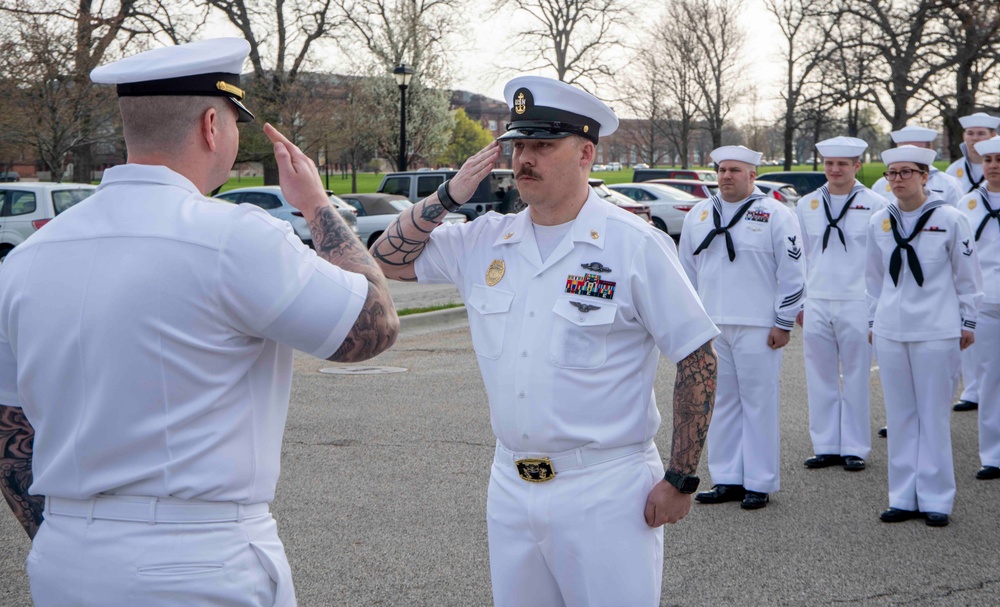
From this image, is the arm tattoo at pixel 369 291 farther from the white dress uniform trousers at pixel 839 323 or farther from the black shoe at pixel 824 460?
the white dress uniform trousers at pixel 839 323

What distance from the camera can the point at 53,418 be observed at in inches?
86.4

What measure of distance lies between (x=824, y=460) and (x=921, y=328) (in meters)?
1.50

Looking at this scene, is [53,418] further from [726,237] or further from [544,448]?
[726,237]

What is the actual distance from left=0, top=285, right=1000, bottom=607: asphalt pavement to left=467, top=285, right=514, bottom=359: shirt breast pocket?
179cm

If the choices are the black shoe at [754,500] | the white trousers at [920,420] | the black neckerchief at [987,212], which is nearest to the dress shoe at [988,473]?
the white trousers at [920,420]

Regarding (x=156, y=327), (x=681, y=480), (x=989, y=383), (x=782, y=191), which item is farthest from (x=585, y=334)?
(x=782, y=191)

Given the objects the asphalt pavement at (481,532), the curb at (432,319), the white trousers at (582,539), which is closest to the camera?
the white trousers at (582,539)

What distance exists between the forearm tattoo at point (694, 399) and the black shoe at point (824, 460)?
4.29 metres

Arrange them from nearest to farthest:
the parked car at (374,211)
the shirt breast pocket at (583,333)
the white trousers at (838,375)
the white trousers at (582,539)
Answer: the white trousers at (582,539)
the shirt breast pocket at (583,333)
the white trousers at (838,375)
the parked car at (374,211)

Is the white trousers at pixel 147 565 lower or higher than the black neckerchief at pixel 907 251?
lower

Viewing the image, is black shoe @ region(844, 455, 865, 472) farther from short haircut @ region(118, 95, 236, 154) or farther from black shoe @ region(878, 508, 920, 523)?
short haircut @ region(118, 95, 236, 154)

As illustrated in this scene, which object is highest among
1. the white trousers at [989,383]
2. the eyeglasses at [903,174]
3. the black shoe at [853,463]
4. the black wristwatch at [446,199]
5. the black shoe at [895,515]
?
the black wristwatch at [446,199]

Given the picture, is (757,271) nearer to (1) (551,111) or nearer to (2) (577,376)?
(1) (551,111)

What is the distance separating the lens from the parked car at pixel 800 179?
3156 cm
